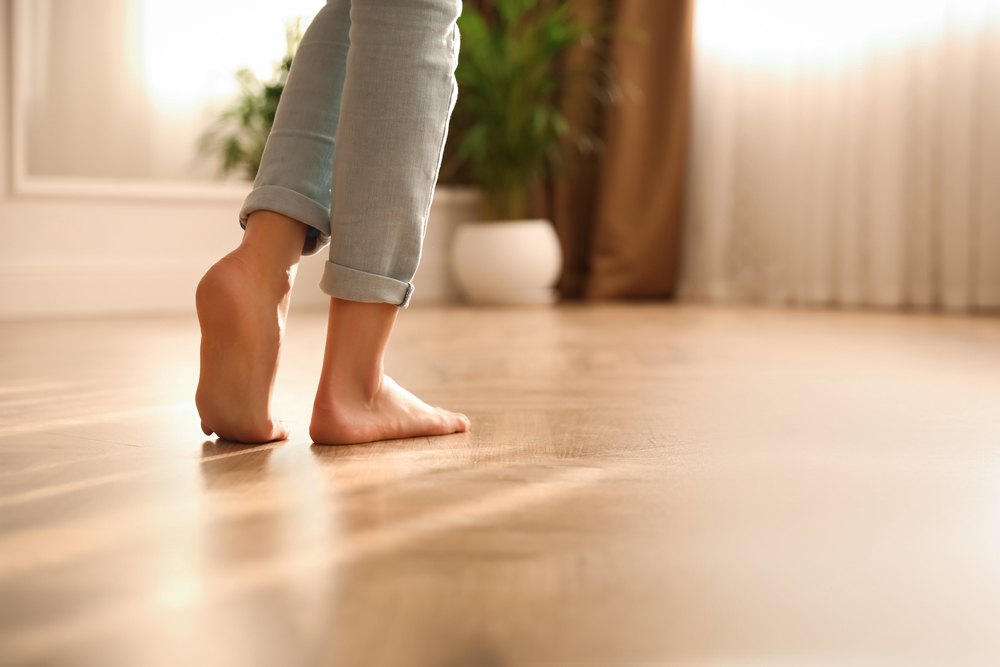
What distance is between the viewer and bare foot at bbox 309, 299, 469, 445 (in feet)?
2.51

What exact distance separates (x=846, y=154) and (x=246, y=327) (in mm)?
2449

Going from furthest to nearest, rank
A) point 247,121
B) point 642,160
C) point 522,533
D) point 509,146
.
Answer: point 642,160
point 509,146
point 247,121
point 522,533

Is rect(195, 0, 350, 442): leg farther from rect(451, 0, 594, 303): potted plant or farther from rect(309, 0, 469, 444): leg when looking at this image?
rect(451, 0, 594, 303): potted plant

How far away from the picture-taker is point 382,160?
733 millimetres

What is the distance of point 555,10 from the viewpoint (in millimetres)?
3314

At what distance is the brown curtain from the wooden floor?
2.09 meters

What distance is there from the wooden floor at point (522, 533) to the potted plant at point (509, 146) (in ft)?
6.27

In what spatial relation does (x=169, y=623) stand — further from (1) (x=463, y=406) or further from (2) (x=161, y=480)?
(1) (x=463, y=406)

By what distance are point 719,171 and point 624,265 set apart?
0.47m

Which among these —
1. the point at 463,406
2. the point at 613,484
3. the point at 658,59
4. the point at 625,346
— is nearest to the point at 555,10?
the point at 658,59

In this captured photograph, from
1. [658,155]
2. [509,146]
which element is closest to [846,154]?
[658,155]

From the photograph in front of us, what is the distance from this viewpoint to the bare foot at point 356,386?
30.1 inches

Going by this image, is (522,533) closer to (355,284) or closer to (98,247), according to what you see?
(355,284)

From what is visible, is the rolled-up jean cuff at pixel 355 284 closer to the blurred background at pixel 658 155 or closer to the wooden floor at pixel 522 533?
the wooden floor at pixel 522 533
